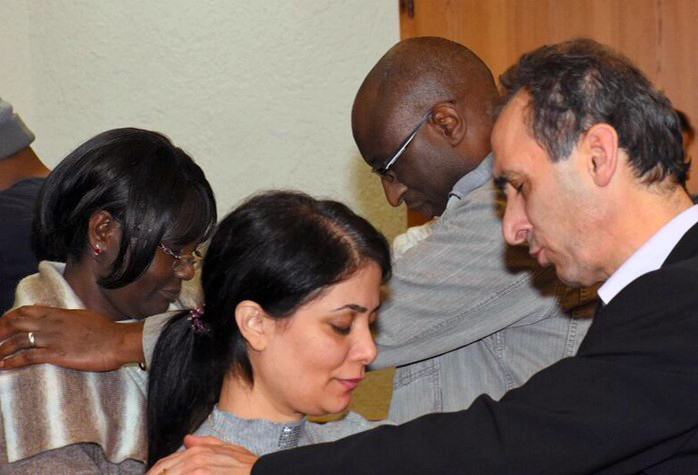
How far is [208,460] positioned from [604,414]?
58cm

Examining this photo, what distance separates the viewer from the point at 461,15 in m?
3.70

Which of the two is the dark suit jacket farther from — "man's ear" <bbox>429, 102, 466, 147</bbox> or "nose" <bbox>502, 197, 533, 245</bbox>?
"man's ear" <bbox>429, 102, 466, 147</bbox>

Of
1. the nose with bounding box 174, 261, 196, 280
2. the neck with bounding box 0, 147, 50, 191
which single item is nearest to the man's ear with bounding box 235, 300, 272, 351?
the nose with bounding box 174, 261, 196, 280

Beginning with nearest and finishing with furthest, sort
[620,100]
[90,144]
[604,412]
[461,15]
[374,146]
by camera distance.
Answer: [604,412], [620,100], [90,144], [374,146], [461,15]

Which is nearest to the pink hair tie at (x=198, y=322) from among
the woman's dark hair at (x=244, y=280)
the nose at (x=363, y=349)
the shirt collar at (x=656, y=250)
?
the woman's dark hair at (x=244, y=280)

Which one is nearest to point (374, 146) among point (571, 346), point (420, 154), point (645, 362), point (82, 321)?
point (420, 154)

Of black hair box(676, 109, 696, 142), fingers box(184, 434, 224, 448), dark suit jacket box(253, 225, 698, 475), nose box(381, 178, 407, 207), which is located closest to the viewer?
dark suit jacket box(253, 225, 698, 475)

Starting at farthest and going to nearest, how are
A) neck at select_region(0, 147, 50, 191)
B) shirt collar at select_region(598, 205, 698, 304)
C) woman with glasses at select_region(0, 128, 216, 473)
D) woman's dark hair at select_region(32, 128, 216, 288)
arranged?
neck at select_region(0, 147, 50, 191) < woman's dark hair at select_region(32, 128, 216, 288) < woman with glasses at select_region(0, 128, 216, 473) < shirt collar at select_region(598, 205, 698, 304)

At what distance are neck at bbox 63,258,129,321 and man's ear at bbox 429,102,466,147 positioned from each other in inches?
30.6

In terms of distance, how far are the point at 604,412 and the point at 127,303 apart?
1.00 m

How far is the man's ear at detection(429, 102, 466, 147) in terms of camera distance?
243cm

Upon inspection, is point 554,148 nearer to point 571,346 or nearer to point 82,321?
point 571,346

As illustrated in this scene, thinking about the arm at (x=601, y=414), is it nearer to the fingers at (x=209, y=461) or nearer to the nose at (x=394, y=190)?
the fingers at (x=209, y=461)

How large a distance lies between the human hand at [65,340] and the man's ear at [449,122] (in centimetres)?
77
